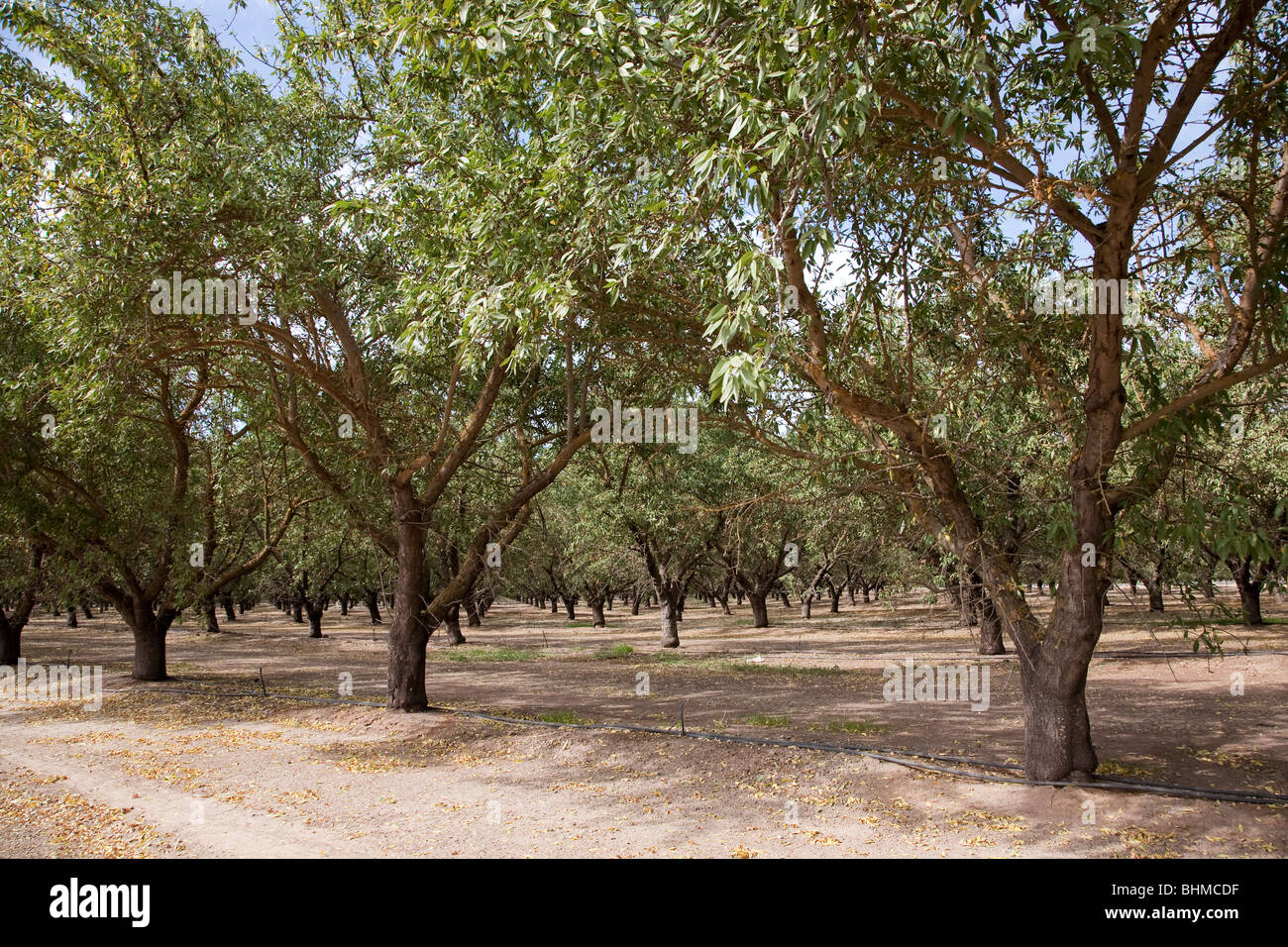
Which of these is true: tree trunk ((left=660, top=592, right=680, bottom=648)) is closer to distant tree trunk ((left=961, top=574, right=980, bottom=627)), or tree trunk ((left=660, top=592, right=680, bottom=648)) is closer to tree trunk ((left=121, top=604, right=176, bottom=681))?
tree trunk ((left=121, top=604, right=176, bottom=681))

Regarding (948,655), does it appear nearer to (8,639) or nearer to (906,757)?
(906,757)

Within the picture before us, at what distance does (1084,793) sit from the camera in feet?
23.2

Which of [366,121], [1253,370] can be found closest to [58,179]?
[366,121]

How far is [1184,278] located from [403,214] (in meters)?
7.75

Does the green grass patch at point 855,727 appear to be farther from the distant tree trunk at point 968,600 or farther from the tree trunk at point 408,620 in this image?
the tree trunk at point 408,620

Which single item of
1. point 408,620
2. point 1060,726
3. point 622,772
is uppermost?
point 408,620

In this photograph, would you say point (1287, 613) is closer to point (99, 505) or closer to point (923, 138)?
point (923, 138)

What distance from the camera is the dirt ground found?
655cm

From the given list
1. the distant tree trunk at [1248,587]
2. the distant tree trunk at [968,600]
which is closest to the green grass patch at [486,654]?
the distant tree trunk at [968,600]

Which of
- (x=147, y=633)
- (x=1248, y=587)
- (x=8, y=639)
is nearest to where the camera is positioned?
(x=147, y=633)

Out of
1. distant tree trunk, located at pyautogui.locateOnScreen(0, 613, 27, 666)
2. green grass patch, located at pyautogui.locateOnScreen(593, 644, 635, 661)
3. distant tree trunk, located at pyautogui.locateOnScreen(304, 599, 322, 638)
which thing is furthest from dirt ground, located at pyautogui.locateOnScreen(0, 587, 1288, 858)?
distant tree trunk, located at pyautogui.locateOnScreen(304, 599, 322, 638)

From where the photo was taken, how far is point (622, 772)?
9000 mm

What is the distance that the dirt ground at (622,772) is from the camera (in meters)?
6.55

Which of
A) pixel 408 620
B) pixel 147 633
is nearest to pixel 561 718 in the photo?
pixel 408 620
